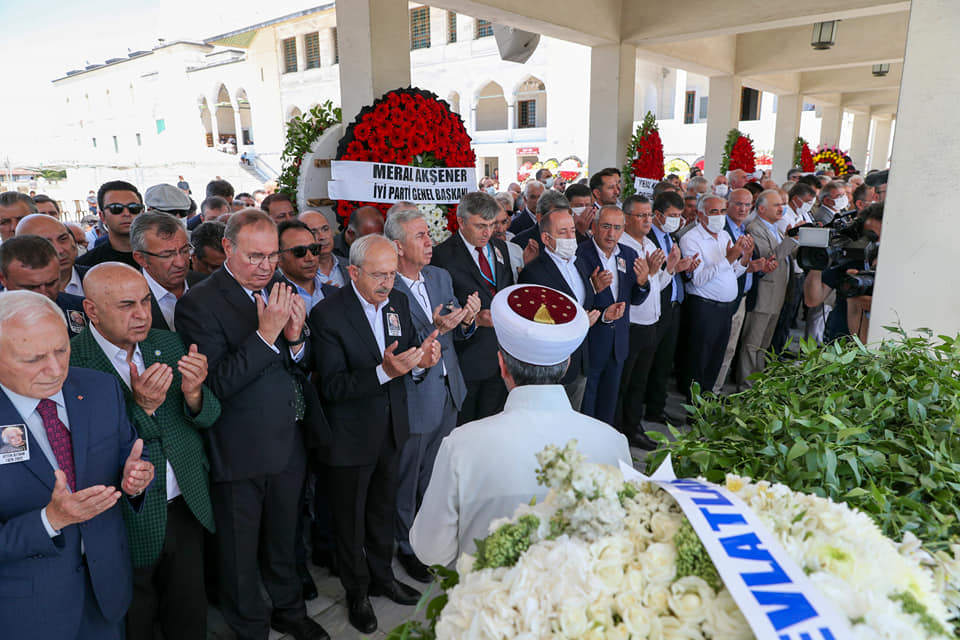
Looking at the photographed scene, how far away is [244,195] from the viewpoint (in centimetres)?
930

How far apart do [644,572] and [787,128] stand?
48.5 feet

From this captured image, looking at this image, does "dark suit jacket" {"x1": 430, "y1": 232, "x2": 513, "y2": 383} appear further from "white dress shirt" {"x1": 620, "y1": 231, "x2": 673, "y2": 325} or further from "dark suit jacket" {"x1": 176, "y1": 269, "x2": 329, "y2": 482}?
"dark suit jacket" {"x1": 176, "y1": 269, "x2": 329, "y2": 482}

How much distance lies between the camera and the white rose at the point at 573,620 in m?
0.92

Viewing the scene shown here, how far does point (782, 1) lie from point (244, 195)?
24.9 feet

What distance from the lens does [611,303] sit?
440 cm

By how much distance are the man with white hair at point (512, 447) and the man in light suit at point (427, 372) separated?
143cm

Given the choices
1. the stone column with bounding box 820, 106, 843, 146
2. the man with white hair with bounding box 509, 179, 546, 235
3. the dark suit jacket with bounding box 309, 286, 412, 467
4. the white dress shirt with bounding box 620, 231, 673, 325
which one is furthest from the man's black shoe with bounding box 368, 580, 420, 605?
the stone column with bounding box 820, 106, 843, 146

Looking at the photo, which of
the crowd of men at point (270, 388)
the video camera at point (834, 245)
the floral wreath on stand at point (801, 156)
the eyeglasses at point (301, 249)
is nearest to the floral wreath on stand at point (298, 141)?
the crowd of men at point (270, 388)

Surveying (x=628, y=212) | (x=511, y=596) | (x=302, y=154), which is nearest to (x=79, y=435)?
(x=511, y=596)

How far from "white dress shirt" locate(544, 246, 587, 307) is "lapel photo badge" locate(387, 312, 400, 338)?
1.57m

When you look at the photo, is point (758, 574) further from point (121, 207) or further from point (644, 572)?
point (121, 207)

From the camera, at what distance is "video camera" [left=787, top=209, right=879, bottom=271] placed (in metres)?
3.85

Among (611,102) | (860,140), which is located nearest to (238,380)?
(611,102)

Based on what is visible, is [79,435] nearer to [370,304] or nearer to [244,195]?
[370,304]
